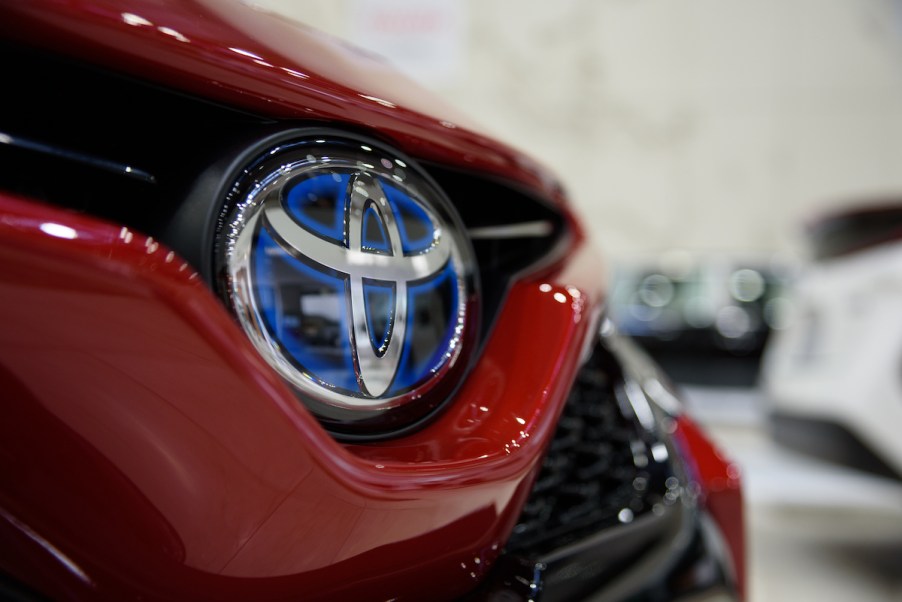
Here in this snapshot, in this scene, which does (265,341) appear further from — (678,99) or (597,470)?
(678,99)

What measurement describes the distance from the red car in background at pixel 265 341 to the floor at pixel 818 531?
966 millimetres

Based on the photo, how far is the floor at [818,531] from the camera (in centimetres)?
168

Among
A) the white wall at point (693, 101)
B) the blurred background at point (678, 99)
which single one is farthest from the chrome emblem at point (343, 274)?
the white wall at point (693, 101)

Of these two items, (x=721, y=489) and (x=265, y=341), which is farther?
(x=721, y=489)

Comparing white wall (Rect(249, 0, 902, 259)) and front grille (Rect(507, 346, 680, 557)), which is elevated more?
white wall (Rect(249, 0, 902, 259))

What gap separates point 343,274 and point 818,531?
2.29m

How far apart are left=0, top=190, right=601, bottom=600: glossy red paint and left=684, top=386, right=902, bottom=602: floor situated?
1112 millimetres

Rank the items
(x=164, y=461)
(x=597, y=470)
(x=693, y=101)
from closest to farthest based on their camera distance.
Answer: (x=164, y=461)
(x=597, y=470)
(x=693, y=101)

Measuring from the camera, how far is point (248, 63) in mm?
384

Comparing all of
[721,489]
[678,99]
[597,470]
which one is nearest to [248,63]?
[597,470]

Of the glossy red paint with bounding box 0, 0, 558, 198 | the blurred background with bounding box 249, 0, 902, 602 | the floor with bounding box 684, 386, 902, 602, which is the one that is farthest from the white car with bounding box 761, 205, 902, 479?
the blurred background with bounding box 249, 0, 902, 602

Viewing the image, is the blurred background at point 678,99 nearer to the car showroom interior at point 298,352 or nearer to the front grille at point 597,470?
the front grille at point 597,470

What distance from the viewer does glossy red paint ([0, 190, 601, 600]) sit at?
0.93ft

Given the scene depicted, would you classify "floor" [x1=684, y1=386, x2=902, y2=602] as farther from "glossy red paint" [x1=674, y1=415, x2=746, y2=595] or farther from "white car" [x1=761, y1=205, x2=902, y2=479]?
"glossy red paint" [x1=674, y1=415, x2=746, y2=595]
